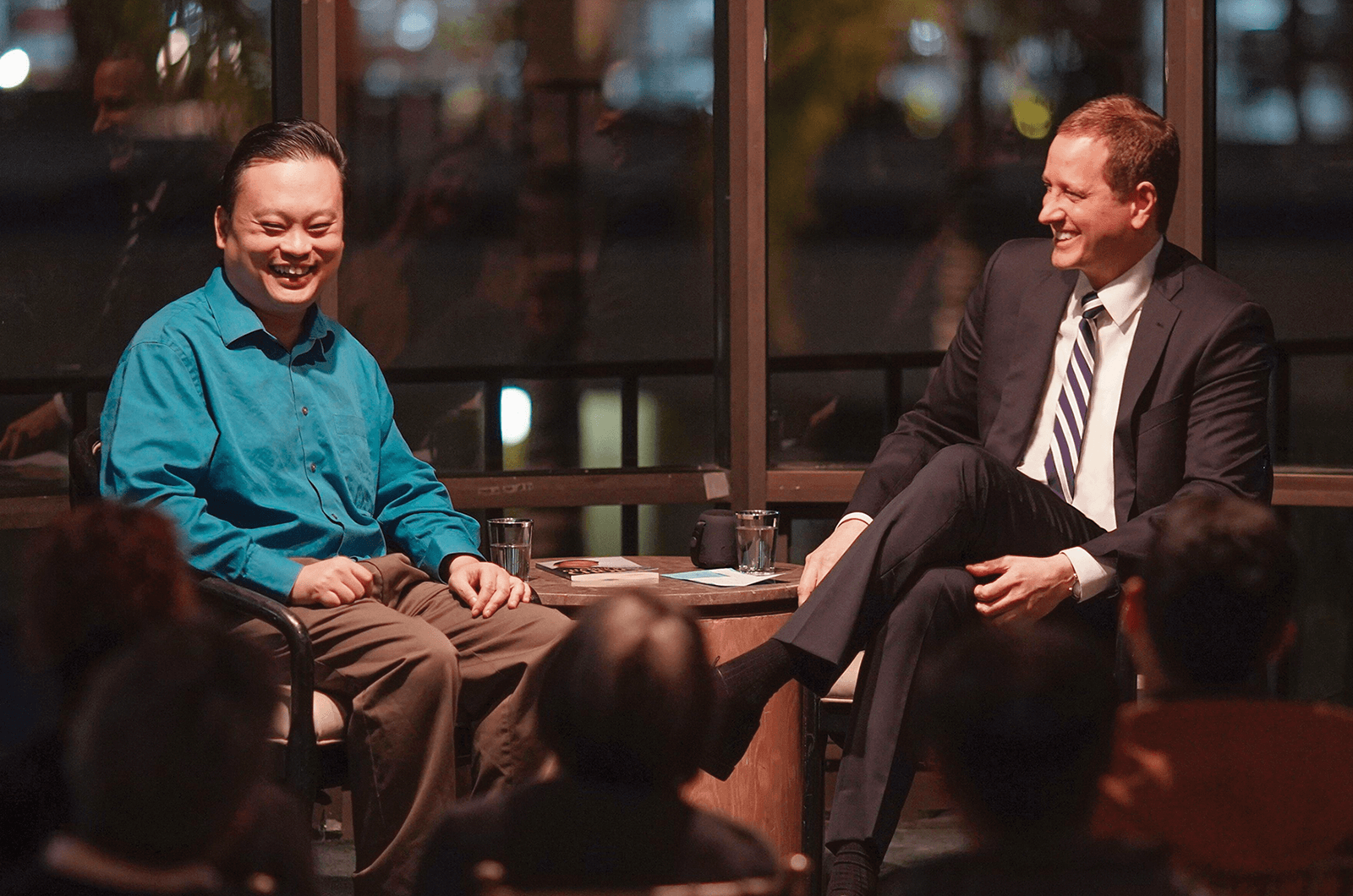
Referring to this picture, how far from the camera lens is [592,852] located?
4.00 feet

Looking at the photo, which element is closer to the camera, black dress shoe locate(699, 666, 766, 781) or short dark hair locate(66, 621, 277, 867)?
short dark hair locate(66, 621, 277, 867)

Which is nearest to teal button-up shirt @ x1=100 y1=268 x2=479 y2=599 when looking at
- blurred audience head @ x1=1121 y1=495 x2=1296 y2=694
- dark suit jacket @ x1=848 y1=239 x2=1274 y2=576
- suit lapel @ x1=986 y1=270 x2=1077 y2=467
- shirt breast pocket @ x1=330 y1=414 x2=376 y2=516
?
shirt breast pocket @ x1=330 y1=414 x2=376 y2=516

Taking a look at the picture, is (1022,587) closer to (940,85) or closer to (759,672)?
(759,672)

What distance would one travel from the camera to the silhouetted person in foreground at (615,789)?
48.0 inches

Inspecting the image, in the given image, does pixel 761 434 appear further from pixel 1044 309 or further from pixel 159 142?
pixel 159 142

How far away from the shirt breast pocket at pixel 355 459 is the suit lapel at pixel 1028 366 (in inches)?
48.9

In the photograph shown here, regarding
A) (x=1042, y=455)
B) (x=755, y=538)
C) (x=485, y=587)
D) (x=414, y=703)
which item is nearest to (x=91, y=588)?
(x=414, y=703)

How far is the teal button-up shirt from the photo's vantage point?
2.37 metres

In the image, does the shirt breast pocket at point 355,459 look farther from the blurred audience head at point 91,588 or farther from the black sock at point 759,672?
the blurred audience head at point 91,588

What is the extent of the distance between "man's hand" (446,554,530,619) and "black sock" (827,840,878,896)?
0.72 metres

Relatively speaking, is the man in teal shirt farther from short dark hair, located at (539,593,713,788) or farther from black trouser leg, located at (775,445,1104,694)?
short dark hair, located at (539,593,713,788)

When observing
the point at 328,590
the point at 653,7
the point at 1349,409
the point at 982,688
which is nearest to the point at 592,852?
the point at 982,688

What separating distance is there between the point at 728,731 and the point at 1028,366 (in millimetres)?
1072

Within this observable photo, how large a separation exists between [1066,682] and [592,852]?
435mm
